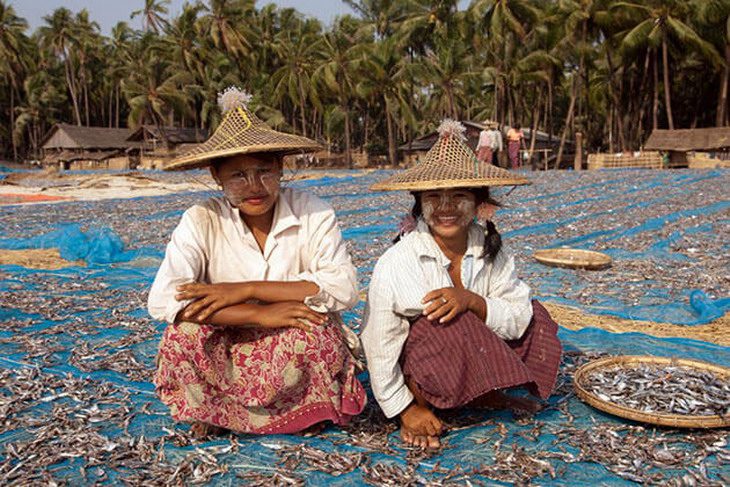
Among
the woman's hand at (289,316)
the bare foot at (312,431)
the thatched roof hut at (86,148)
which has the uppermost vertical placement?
the thatched roof hut at (86,148)

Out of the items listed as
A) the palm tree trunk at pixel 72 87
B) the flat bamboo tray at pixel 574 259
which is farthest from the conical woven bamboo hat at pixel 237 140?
the palm tree trunk at pixel 72 87

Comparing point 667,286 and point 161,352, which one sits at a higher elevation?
point 161,352

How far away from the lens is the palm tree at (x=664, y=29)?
925 inches

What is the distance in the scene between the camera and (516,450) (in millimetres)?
2131

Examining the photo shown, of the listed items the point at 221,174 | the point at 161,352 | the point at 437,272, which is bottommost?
the point at 161,352

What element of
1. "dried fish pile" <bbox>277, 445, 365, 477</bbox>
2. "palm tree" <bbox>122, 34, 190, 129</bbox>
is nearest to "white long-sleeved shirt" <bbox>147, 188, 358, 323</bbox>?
"dried fish pile" <bbox>277, 445, 365, 477</bbox>

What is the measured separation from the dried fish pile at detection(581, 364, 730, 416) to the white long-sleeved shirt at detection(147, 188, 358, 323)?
1.14 m

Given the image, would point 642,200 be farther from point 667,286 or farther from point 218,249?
point 218,249

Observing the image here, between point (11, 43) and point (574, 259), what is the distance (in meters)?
42.6

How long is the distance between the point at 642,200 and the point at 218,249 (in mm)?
9018

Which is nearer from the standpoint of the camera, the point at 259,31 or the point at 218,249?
the point at 218,249

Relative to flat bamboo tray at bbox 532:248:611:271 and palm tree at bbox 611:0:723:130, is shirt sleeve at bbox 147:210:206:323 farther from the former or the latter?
palm tree at bbox 611:0:723:130

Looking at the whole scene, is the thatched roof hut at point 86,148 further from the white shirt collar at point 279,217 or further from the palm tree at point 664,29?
A: the white shirt collar at point 279,217

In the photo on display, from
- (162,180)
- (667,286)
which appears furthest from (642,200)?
(162,180)
